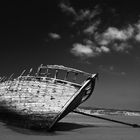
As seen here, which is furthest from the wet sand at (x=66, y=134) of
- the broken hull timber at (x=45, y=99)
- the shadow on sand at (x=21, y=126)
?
the broken hull timber at (x=45, y=99)

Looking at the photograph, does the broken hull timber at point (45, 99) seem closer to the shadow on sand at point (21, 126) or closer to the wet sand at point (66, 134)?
the shadow on sand at point (21, 126)

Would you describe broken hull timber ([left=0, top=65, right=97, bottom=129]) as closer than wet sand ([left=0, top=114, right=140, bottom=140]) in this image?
No

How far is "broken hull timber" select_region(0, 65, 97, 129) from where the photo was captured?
38.7ft

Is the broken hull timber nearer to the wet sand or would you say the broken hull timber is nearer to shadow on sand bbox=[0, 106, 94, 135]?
shadow on sand bbox=[0, 106, 94, 135]

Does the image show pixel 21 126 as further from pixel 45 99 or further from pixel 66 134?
pixel 66 134

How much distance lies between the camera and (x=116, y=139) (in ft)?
34.4

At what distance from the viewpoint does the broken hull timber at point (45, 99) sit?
38.7ft

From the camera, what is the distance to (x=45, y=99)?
1186cm

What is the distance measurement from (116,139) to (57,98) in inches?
146

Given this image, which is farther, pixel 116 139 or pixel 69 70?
pixel 69 70

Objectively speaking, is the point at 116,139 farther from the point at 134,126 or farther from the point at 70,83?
the point at 134,126

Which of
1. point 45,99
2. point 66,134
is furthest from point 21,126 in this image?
point 66,134

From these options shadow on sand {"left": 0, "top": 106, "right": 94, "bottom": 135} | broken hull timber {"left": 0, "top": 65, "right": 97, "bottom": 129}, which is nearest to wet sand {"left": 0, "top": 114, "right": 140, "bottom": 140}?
shadow on sand {"left": 0, "top": 106, "right": 94, "bottom": 135}

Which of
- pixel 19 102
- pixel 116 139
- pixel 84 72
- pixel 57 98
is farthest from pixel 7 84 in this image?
pixel 116 139
